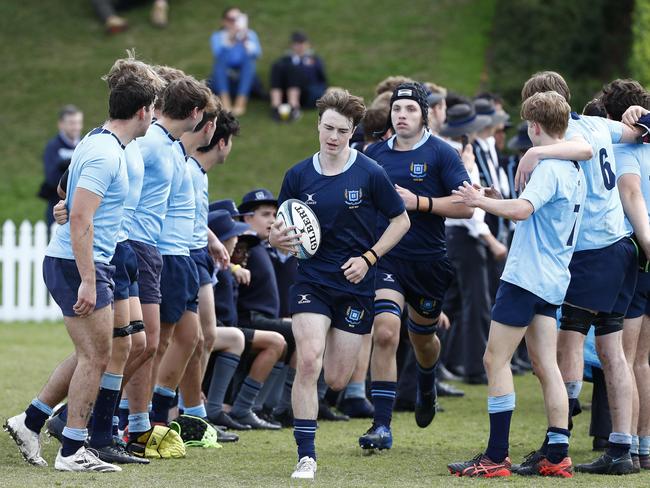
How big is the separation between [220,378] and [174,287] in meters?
1.58

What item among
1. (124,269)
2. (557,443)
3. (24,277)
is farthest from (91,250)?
(24,277)

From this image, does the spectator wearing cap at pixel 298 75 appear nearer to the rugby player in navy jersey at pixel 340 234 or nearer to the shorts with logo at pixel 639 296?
the rugby player in navy jersey at pixel 340 234

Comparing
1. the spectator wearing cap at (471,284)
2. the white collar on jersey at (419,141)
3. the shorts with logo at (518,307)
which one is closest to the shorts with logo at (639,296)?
the shorts with logo at (518,307)

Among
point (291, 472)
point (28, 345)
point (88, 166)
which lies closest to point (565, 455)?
point (291, 472)

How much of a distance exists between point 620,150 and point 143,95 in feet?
10.1

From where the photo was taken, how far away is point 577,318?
7562mm

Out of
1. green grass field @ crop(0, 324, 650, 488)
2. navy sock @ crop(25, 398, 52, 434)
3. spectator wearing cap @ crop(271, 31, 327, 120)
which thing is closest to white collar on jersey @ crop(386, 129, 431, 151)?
green grass field @ crop(0, 324, 650, 488)

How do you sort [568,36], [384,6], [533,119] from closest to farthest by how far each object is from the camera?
[533,119]
[568,36]
[384,6]

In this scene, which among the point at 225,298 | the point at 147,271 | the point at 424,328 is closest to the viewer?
the point at 147,271

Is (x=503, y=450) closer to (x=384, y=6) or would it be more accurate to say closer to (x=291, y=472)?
(x=291, y=472)

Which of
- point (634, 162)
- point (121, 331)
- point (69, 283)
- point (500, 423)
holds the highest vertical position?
point (634, 162)

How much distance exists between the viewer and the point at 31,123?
24734mm

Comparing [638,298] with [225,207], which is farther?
[225,207]

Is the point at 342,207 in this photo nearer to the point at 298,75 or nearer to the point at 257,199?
the point at 257,199
